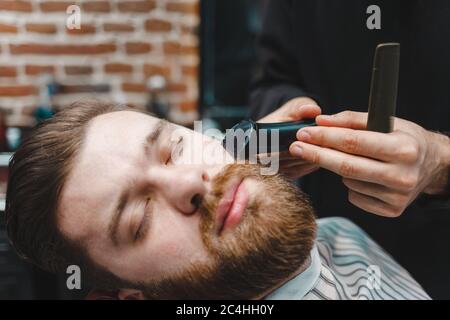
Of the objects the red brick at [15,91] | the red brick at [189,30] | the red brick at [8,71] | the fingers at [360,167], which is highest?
the red brick at [189,30]

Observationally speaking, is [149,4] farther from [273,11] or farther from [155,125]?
[155,125]

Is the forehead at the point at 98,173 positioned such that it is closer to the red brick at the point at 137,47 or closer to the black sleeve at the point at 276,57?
the black sleeve at the point at 276,57

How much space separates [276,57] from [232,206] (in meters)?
0.70

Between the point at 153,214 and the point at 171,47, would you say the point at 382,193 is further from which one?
the point at 171,47

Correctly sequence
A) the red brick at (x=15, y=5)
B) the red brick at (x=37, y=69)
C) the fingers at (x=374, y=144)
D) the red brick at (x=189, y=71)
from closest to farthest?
the fingers at (x=374, y=144) < the red brick at (x=15, y=5) < the red brick at (x=37, y=69) < the red brick at (x=189, y=71)

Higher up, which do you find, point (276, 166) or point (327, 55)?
point (327, 55)

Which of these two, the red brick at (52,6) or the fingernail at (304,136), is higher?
the red brick at (52,6)

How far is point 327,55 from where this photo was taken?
3.64 ft

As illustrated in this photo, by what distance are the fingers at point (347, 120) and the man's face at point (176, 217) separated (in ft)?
0.54

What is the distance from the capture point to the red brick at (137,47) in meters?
1.72

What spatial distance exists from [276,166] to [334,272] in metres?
0.33

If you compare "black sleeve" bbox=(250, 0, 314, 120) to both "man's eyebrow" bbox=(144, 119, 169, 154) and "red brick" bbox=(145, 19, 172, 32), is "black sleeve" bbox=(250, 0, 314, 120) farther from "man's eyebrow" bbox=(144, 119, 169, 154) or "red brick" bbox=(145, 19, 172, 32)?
"red brick" bbox=(145, 19, 172, 32)

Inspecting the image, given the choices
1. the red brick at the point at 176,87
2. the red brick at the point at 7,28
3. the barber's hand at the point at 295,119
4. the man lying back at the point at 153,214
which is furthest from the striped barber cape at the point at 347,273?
the red brick at the point at 176,87
